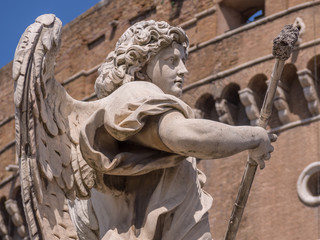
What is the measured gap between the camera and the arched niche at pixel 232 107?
48.7 feet

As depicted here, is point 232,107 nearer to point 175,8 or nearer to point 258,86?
point 258,86

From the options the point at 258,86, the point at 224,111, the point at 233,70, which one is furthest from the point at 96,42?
the point at 258,86

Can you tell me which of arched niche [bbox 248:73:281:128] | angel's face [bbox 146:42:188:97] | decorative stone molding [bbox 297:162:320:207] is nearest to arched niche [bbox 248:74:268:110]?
arched niche [bbox 248:73:281:128]

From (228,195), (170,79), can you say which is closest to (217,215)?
(228,195)

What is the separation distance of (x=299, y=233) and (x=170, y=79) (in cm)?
1087

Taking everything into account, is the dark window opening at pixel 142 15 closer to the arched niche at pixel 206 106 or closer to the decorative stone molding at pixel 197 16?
the decorative stone molding at pixel 197 16

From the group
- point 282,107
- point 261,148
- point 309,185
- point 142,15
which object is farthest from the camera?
point 142,15

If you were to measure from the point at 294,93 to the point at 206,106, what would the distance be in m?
1.20

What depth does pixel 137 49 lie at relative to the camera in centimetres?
283

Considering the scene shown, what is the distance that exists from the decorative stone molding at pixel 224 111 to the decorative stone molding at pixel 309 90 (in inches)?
39.1

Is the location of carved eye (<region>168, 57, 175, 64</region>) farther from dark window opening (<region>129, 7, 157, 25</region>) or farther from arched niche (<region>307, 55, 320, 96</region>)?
dark window opening (<region>129, 7, 157, 25</region>)

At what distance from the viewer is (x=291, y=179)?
13.9 meters

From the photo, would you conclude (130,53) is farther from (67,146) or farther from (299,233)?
(299,233)

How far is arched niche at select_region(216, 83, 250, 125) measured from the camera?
1484 cm
